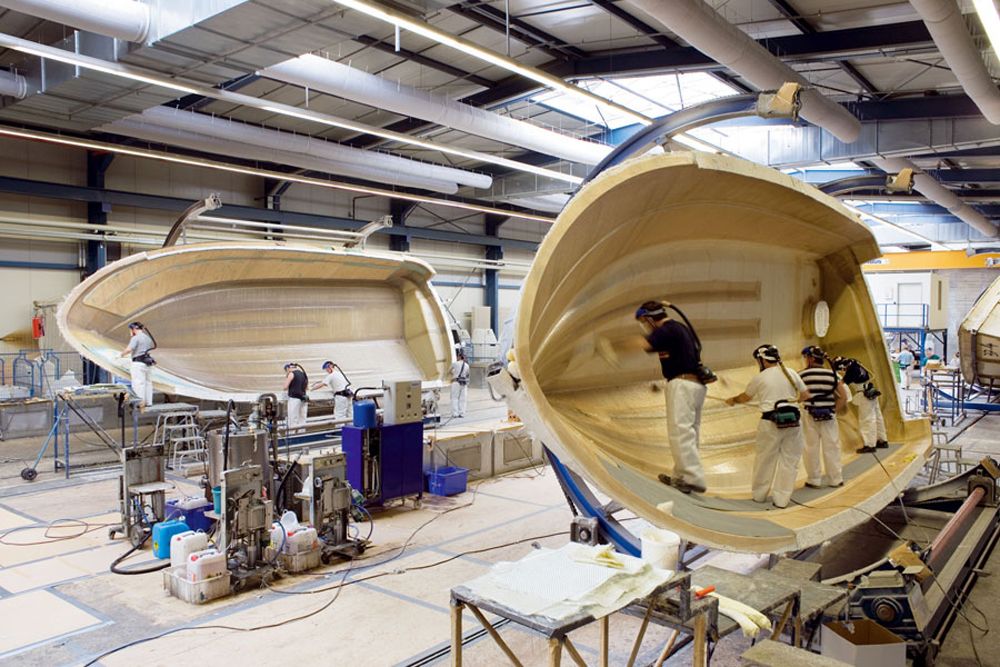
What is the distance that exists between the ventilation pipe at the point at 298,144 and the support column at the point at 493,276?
18.8ft

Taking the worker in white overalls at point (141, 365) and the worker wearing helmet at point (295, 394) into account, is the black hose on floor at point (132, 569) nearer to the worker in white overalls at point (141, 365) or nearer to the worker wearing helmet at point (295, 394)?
the worker in white overalls at point (141, 365)

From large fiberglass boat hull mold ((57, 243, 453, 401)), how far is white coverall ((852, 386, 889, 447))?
593 cm

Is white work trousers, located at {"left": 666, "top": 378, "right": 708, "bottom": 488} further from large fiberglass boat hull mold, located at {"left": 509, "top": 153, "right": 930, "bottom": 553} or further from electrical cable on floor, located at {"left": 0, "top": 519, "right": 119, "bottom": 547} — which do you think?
electrical cable on floor, located at {"left": 0, "top": 519, "right": 119, "bottom": 547}

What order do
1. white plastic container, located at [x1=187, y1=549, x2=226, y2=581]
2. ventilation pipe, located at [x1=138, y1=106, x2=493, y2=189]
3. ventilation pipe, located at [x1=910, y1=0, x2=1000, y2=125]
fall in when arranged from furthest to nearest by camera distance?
1. ventilation pipe, located at [x1=138, y1=106, x2=493, y2=189]
2. ventilation pipe, located at [x1=910, y1=0, x2=1000, y2=125]
3. white plastic container, located at [x1=187, y1=549, x2=226, y2=581]

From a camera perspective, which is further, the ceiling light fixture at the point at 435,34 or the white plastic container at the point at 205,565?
the ceiling light fixture at the point at 435,34

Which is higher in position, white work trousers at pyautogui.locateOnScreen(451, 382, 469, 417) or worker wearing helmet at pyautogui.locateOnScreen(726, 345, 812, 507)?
worker wearing helmet at pyautogui.locateOnScreen(726, 345, 812, 507)

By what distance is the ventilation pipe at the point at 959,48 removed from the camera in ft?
18.0

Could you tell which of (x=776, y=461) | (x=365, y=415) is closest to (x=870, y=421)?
(x=776, y=461)

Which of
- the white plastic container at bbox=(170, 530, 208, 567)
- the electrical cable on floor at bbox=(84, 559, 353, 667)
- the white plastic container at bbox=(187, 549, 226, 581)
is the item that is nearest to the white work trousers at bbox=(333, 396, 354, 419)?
the white plastic container at bbox=(170, 530, 208, 567)

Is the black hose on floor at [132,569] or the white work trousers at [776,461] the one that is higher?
the white work trousers at [776,461]

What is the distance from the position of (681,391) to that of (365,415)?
320 cm

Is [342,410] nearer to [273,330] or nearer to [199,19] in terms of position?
[273,330]

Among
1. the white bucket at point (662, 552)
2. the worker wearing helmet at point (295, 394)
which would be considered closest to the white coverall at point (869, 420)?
the white bucket at point (662, 552)

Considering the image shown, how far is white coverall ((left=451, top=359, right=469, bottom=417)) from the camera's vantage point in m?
10.8
